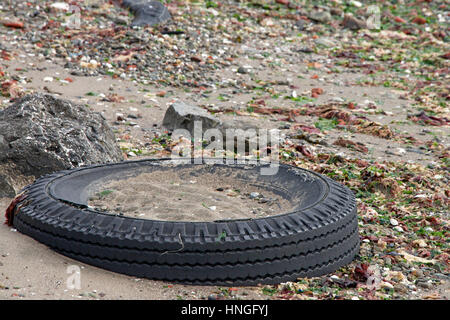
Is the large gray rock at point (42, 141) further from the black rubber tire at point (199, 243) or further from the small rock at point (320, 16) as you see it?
the small rock at point (320, 16)

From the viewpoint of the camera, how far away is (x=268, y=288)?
10.3 ft

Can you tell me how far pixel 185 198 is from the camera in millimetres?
3955

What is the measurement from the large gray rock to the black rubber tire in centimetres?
87

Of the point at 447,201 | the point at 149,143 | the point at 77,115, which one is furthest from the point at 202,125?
the point at 447,201

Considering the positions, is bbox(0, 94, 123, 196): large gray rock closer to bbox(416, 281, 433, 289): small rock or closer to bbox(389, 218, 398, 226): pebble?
bbox(389, 218, 398, 226): pebble

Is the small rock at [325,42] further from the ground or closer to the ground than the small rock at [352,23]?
closer to the ground

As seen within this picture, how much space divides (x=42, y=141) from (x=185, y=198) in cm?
117

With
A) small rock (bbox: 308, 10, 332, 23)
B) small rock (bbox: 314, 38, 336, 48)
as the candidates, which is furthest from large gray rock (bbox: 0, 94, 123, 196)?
small rock (bbox: 308, 10, 332, 23)

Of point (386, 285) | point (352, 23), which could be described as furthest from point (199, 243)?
point (352, 23)

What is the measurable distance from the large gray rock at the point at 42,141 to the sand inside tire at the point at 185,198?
554 mm

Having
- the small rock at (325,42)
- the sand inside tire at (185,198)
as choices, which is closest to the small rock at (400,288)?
the sand inside tire at (185,198)

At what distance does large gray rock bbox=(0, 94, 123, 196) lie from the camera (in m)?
4.32

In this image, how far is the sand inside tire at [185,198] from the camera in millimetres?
3670

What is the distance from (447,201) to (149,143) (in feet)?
8.96
